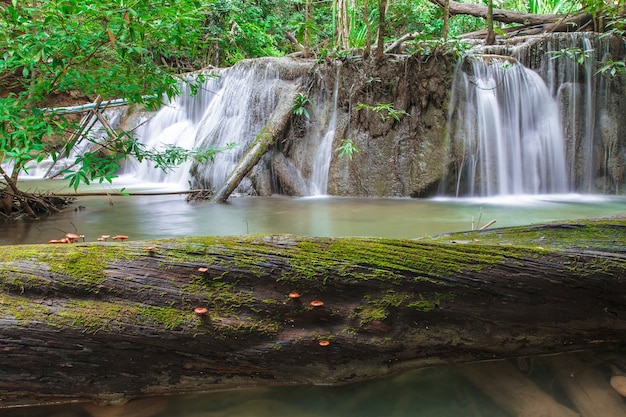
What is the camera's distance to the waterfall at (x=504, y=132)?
29.1 feet

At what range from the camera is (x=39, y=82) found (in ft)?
13.0

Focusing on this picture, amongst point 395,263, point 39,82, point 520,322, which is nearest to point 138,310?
point 395,263

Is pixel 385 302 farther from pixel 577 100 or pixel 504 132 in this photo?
pixel 577 100

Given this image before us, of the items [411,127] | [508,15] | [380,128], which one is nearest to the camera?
[411,127]

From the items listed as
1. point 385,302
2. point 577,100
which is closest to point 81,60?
point 385,302

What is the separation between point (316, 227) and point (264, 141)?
384cm

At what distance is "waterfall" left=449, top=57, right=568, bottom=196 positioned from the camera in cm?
886

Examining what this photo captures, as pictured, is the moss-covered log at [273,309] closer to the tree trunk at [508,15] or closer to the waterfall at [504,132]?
the waterfall at [504,132]

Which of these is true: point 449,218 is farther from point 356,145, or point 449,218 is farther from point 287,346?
point 287,346

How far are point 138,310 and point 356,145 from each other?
7942mm

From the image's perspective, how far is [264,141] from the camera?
29.4 feet

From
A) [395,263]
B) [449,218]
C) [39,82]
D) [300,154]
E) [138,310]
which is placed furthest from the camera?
[300,154]

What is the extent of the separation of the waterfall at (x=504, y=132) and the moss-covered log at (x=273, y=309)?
278 inches

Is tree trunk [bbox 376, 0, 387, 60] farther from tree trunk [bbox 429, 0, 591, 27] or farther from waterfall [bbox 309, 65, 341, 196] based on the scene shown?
tree trunk [bbox 429, 0, 591, 27]
